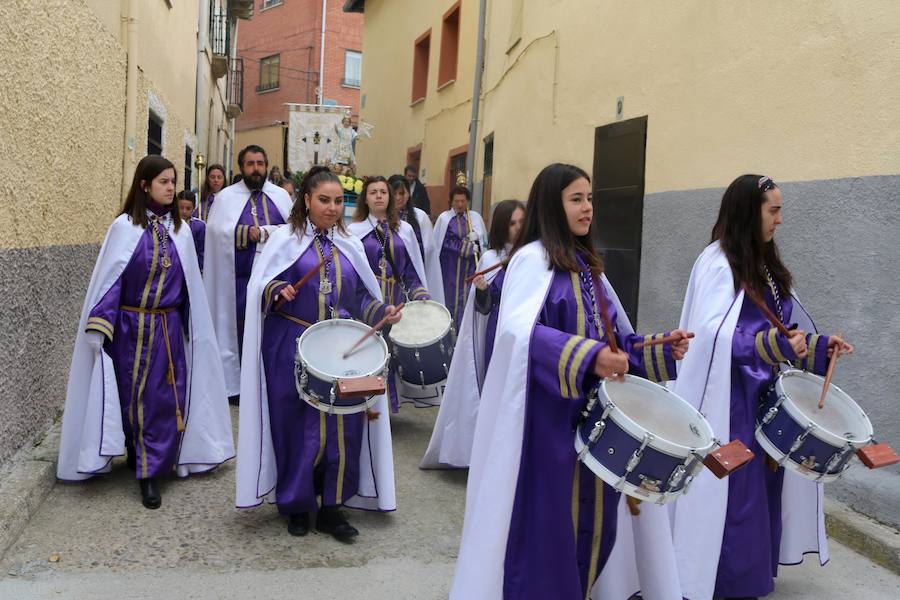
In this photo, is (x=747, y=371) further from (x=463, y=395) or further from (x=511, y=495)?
(x=463, y=395)

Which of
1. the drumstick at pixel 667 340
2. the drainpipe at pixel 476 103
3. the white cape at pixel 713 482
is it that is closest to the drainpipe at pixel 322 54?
the drainpipe at pixel 476 103

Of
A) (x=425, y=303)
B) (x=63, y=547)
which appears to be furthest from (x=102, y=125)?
(x=63, y=547)

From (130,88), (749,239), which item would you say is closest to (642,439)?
(749,239)

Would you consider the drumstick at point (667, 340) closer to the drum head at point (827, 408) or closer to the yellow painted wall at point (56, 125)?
the drum head at point (827, 408)

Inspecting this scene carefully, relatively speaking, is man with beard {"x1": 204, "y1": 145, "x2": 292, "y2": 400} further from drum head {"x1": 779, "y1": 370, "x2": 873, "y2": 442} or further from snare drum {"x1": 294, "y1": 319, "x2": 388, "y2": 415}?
drum head {"x1": 779, "y1": 370, "x2": 873, "y2": 442}

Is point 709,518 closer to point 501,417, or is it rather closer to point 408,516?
point 501,417

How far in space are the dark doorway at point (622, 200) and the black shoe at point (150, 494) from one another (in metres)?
4.36

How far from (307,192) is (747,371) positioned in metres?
2.32

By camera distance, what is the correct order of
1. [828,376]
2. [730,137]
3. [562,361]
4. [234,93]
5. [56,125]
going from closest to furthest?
[562,361] → [828,376] → [56,125] → [730,137] → [234,93]

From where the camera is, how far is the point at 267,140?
113 feet

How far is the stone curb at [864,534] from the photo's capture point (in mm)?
4410

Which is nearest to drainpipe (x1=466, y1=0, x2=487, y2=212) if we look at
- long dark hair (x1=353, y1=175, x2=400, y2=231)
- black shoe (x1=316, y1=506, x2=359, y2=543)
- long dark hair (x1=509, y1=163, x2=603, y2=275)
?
long dark hair (x1=353, y1=175, x2=400, y2=231)

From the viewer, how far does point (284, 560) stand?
163 inches

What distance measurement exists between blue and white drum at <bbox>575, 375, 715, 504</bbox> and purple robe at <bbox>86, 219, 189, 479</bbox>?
2884mm
